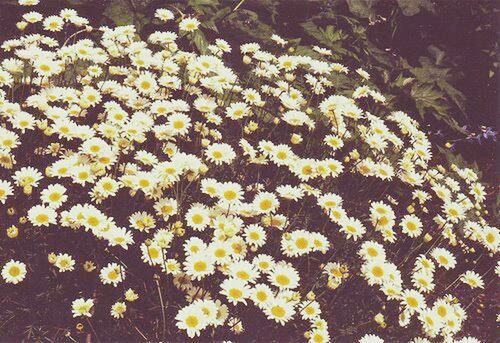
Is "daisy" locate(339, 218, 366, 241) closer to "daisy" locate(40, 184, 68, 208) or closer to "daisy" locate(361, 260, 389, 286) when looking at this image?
"daisy" locate(361, 260, 389, 286)

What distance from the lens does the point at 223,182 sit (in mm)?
3402

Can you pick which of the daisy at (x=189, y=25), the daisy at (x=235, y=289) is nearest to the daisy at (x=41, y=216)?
the daisy at (x=235, y=289)

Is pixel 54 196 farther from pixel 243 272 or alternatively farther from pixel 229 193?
pixel 243 272

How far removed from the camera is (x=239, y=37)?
4367 mm

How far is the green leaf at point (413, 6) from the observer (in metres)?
4.64

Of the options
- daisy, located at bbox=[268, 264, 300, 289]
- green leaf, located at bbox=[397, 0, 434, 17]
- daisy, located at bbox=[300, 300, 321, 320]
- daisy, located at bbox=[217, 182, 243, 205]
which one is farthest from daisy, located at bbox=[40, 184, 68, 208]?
green leaf, located at bbox=[397, 0, 434, 17]

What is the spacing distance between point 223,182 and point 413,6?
104 inches

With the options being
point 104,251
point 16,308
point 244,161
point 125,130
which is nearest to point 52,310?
point 16,308

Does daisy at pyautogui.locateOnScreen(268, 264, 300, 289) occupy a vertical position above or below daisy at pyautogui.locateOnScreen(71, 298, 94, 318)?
above

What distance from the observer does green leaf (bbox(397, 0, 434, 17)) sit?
4.64 m

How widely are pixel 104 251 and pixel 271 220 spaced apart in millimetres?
961

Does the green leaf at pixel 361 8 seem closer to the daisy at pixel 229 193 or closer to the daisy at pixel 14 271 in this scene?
the daisy at pixel 229 193

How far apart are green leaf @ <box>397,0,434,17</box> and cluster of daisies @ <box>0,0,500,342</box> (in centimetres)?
87

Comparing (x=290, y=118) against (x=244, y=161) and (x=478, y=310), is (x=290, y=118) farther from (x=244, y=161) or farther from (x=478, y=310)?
(x=478, y=310)
